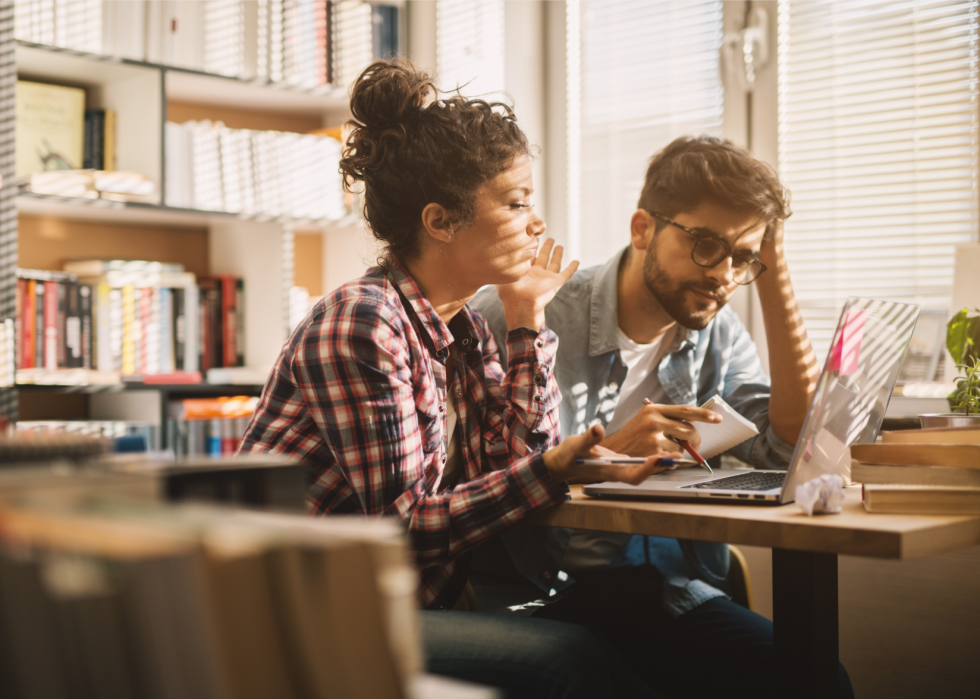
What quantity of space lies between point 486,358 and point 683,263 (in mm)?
456

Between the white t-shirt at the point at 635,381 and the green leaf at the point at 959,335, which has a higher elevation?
the green leaf at the point at 959,335

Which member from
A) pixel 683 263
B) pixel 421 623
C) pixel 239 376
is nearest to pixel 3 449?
pixel 421 623

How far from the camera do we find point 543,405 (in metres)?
1.37

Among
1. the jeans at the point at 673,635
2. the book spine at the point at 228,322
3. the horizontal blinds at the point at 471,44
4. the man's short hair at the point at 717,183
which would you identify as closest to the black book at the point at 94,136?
the book spine at the point at 228,322

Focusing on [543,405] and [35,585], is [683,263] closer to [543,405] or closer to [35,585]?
[543,405]

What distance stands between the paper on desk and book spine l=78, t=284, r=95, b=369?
1.63m

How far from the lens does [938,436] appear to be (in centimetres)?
105

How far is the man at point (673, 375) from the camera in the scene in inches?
54.1

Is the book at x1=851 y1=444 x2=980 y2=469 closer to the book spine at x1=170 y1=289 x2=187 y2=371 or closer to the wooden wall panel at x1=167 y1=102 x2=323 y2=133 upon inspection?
the book spine at x1=170 y1=289 x2=187 y2=371

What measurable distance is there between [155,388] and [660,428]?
1.55m

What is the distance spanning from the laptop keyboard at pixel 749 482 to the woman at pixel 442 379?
4.8 inches

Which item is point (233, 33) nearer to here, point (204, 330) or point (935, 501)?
point (204, 330)

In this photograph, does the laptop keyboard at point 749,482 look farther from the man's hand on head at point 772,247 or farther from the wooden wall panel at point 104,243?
the wooden wall panel at point 104,243

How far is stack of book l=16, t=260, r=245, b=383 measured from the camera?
213 centimetres
